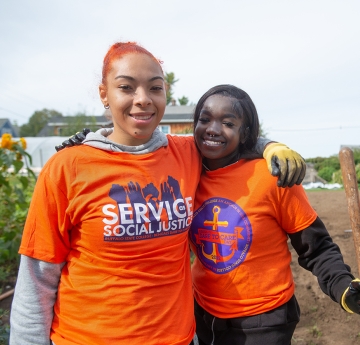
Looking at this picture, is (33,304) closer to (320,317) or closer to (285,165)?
(285,165)

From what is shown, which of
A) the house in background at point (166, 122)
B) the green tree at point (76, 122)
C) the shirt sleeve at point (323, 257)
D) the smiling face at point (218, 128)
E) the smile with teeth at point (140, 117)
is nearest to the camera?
the smile with teeth at point (140, 117)

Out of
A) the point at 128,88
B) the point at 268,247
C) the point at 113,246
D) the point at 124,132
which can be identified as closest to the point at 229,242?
the point at 268,247

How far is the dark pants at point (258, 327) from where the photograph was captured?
5.30 ft

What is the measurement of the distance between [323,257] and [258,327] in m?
0.40

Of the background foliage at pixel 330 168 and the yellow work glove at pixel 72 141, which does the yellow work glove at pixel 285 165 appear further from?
the background foliage at pixel 330 168

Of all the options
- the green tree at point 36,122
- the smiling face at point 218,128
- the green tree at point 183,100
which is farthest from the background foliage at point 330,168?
the green tree at point 36,122

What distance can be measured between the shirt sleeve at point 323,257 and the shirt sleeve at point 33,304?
39.4 inches

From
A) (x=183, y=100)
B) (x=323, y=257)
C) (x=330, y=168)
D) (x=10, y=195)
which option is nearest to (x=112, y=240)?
(x=323, y=257)

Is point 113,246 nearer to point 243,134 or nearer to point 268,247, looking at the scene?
point 268,247

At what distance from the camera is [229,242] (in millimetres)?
1646

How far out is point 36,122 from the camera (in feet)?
152

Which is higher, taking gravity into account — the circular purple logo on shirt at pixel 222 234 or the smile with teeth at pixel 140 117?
the smile with teeth at pixel 140 117

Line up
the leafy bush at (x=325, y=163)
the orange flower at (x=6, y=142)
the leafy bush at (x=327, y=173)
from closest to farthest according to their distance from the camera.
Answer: the orange flower at (x=6, y=142) → the leafy bush at (x=327, y=173) → the leafy bush at (x=325, y=163)

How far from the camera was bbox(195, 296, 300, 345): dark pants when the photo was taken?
1.62 m
